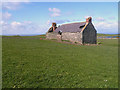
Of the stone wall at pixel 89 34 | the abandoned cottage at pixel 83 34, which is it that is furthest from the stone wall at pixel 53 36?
the stone wall at pixel 89 34

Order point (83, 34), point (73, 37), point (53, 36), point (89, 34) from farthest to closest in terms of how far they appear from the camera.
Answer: point (53, 36) → point (73, 37) → point (89, 34) → point (83, 34)

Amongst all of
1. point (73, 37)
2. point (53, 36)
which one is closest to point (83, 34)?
point (73, 37)

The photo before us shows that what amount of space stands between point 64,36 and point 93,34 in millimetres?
13470

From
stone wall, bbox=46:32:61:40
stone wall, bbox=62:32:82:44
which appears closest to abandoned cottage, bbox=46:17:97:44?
stone wall, bbox=62:32:82:44

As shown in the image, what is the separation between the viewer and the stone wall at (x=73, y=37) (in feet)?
130

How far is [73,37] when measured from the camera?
42.6m

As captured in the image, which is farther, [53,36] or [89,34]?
[53,36]

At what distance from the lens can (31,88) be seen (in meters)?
6.56

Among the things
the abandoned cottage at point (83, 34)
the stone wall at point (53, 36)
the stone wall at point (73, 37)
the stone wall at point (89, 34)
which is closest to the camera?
the abandoned cottage at point (83, 34)

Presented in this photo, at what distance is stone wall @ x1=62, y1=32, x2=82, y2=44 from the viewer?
39750 millimetres

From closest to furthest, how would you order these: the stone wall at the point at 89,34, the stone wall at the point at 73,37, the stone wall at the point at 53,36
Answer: the stone wall at the point at 89,34, the stone wall at the point at 73,37, the stone wall at the point at 53,36

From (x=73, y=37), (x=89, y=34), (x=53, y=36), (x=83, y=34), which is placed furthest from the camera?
(x=53, y=36)

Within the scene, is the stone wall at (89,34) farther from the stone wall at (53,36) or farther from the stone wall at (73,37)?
the stone wall at (53,36)

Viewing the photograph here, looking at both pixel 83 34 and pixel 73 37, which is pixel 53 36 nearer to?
pixel 73 37
